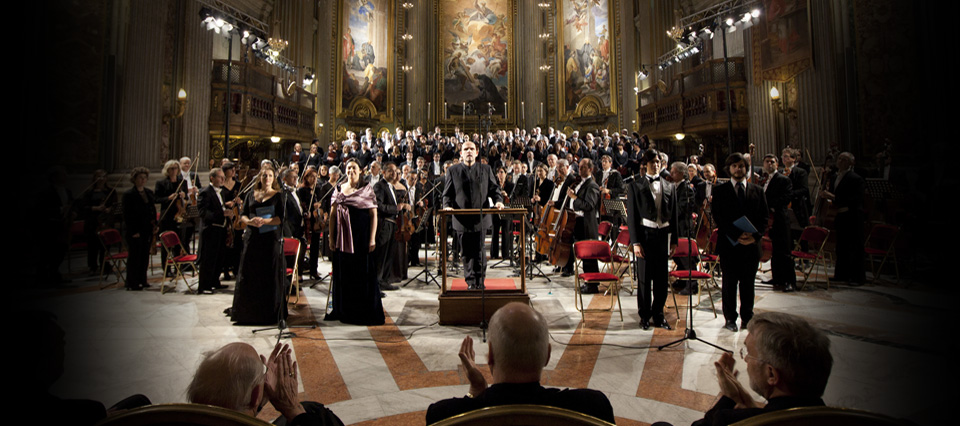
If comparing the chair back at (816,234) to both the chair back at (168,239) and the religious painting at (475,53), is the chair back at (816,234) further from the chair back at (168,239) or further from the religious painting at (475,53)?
the religious painting at (475,53)

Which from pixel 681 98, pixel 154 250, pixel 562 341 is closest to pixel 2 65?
pixel 562 341

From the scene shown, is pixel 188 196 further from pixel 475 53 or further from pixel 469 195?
pixel 475 53

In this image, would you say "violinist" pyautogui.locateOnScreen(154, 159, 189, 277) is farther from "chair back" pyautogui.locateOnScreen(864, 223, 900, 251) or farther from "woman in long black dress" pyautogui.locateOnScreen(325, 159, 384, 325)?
"chair back" pyautogui.locateOnScreen(864, 223, 900, 251)

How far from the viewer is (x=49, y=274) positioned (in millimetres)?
1341

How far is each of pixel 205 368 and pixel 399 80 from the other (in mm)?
22370

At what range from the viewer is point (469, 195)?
5.78m

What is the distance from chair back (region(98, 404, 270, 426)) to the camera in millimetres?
1087

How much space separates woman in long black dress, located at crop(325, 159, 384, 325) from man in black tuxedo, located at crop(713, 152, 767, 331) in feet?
11.7

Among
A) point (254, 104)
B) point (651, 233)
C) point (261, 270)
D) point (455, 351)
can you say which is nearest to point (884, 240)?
point (651, 233)

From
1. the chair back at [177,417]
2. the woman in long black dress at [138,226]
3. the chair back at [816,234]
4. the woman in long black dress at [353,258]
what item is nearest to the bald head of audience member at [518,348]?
the chair back at [177,417]

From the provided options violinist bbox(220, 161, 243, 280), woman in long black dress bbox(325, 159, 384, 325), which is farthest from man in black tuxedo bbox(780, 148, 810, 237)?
violinist bbox(220, 161, 243, 280)

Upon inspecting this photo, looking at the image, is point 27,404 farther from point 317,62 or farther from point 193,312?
point 317,62

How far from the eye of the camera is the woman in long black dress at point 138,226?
19.1 ft

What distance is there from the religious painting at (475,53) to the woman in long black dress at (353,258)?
743 inches
